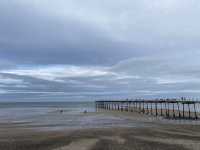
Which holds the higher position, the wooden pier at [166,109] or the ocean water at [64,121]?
the wooden pier at [166,109]

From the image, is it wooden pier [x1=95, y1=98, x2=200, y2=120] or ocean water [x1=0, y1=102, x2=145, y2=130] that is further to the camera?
wooden pier [x1=95, y1=98, x2=200, y2=120]

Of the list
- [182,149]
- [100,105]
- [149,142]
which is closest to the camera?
[182,149]

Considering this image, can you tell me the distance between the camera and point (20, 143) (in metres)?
22.3

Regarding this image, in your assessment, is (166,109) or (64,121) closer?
(64,121)

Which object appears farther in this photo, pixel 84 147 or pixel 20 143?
pixel 20 143

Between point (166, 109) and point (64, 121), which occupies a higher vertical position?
point (166, 109)

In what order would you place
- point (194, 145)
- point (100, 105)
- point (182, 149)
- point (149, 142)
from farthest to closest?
point (100, 105) → point (149, 142) → point (194, 145) → point (182, 149)

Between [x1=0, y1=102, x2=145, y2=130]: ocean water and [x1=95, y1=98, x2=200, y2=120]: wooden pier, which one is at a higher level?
[x1=95, y1=98, x2=200, y2=120]: wooden pier

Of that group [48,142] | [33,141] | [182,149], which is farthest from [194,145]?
[33,141]

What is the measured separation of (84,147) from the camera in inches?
787

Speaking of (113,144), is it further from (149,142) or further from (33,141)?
(33,141)

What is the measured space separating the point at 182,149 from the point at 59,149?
8.92 m

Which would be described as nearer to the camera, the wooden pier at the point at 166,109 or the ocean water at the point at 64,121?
the ocean water at the point at 64,121

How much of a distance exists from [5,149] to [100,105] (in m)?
125
